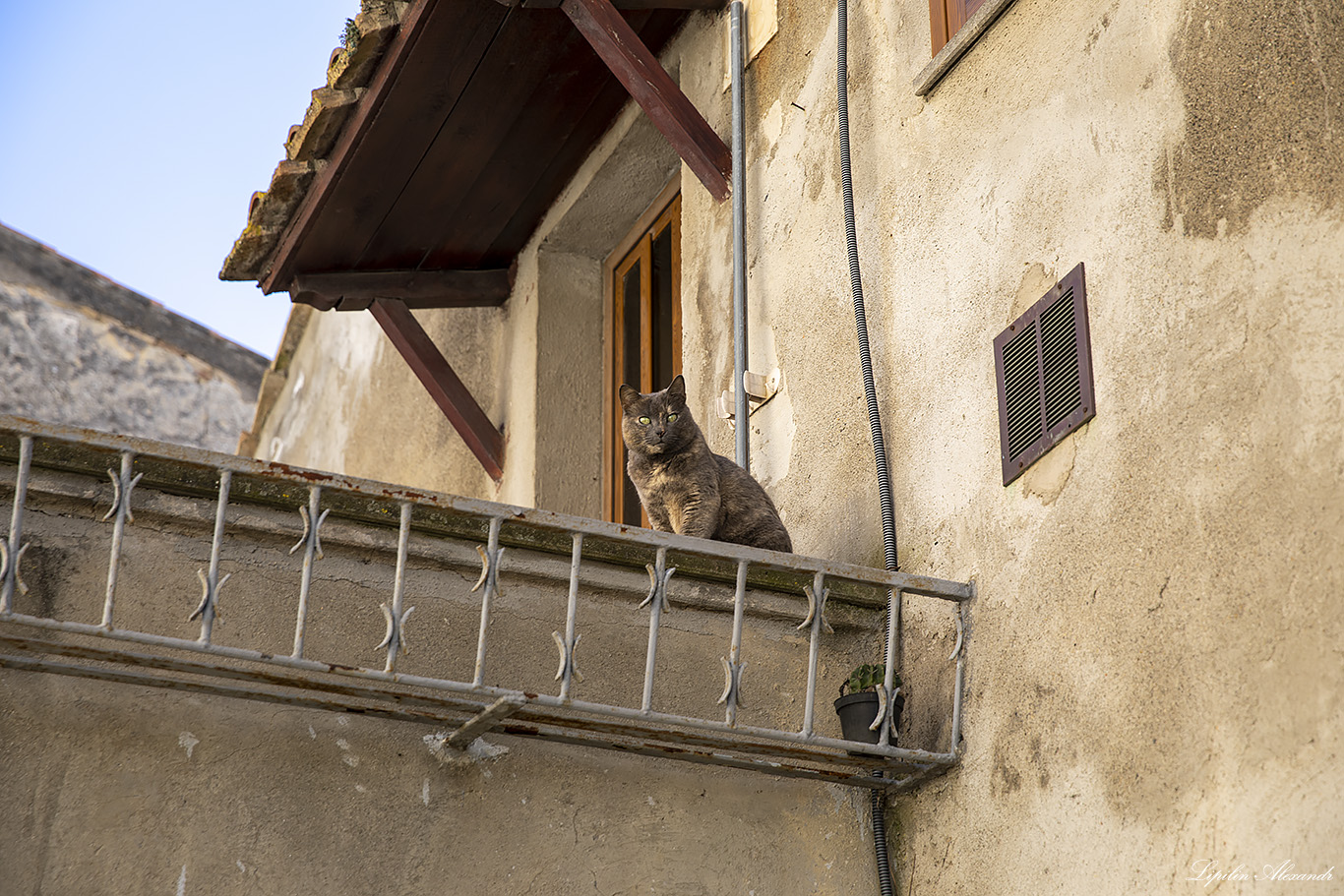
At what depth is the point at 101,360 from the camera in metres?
14.3

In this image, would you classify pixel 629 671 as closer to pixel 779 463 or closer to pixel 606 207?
pixel 779 463

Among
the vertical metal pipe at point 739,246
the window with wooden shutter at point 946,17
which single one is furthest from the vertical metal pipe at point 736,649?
the window with wooden shutter at point 946,17

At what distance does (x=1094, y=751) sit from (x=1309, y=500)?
30.0 inches

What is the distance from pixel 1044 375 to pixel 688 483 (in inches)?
50.8

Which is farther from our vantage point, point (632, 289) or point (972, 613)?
point (632, 289)

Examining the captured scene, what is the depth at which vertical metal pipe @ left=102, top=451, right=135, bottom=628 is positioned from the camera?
3000 millimetres

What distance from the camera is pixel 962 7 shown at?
431cm

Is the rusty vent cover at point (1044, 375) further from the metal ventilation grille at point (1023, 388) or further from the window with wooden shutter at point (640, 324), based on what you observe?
the window with wooden shutter at point (640, 324)

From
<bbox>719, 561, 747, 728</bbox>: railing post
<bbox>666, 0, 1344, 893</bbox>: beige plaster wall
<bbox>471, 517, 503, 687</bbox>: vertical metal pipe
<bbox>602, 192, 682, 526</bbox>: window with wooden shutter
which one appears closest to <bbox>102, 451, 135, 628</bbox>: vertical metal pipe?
<bbox>471, 517, 503, 687</bbox>: vertical metal pipe

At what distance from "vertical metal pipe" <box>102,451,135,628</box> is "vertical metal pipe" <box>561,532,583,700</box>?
1.01m

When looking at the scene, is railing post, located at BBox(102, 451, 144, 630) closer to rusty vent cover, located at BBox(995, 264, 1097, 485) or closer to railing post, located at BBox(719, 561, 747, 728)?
railing post, located at BBox(719, 561, 747, 728)

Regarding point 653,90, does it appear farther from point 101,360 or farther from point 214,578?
point 101,360

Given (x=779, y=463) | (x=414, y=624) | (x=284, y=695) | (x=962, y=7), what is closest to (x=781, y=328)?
(x=779, y=463)

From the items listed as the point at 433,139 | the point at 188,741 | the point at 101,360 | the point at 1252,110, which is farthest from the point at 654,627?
the point at 101,360
